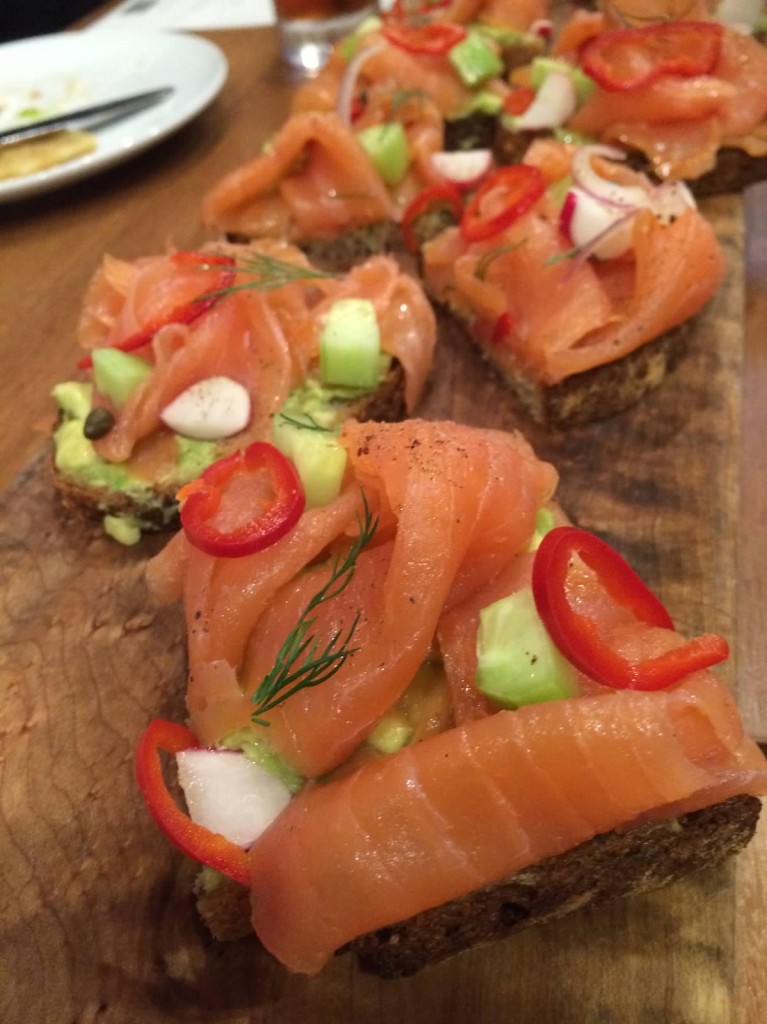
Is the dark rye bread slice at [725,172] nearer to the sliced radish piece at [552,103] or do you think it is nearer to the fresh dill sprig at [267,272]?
the sliced radish piece at [552,103]

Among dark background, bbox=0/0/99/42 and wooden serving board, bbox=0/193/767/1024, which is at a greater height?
dark background, bbox=0/0/99/42

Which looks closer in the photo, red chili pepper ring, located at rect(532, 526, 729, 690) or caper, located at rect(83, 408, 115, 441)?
red chili pepper ring, located at rect(532, 526, 729, 690)

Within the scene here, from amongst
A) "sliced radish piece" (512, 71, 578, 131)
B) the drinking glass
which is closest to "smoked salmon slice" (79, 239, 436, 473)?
"sliced radish piece" (512, 71, 578, 131)

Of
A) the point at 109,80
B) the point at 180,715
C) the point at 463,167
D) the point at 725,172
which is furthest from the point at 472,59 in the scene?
the point at 180,715

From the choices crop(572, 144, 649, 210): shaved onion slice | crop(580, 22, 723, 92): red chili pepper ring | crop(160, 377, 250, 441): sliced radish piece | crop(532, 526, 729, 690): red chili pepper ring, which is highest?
crop(580, 22, 723, 92): red chili pepper ring

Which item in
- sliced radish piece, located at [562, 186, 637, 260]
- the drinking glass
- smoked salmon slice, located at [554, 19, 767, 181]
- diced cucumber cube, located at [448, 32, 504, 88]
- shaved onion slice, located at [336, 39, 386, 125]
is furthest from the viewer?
the drinking glass

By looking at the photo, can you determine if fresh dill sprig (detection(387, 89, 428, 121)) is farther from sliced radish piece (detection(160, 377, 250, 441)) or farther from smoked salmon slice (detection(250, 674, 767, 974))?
smoked salmon slice (detection(250, 674, 767, 974))

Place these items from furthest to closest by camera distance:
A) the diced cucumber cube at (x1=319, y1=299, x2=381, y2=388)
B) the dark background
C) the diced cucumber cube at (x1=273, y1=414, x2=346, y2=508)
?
the dark background
the diced cucumber cube at (x1=319, y1=299, x2=381, y2=388)
the diced cucumber cube at (x1=273, y1=414, x2=346, y2=508)
